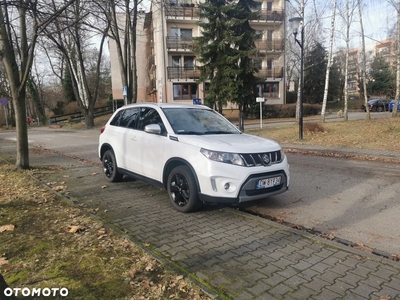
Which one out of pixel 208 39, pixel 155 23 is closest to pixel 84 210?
pixel 208 39

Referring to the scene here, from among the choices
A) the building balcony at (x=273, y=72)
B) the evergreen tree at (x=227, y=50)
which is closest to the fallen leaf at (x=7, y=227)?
the evergreen tree at (x=227, y=50)

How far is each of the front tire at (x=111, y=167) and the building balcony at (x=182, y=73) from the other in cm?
3038

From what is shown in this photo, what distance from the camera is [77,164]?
32.2 feet

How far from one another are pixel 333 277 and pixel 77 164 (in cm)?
863

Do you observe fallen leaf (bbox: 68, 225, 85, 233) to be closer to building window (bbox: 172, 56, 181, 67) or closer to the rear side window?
the rear side window

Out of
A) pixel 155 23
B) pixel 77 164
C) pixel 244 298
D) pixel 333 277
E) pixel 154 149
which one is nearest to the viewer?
pixel 244 298

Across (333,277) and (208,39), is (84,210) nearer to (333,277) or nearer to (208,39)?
(333,277)

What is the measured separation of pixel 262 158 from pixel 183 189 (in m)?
1.34

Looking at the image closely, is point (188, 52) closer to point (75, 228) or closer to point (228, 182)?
point (228, 182)

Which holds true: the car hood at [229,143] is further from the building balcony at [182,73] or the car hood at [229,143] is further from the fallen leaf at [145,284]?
the building balcony at [182,73]

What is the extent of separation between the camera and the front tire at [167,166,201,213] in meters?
4.69

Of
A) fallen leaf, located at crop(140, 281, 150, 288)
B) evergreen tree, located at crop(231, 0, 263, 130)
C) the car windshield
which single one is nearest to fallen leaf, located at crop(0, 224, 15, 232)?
fallen leaf, located at crop(140, 281, 150, 288)

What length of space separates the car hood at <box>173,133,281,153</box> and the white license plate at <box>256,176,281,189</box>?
0.45 meters

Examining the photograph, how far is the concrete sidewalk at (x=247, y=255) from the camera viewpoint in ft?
9.25
